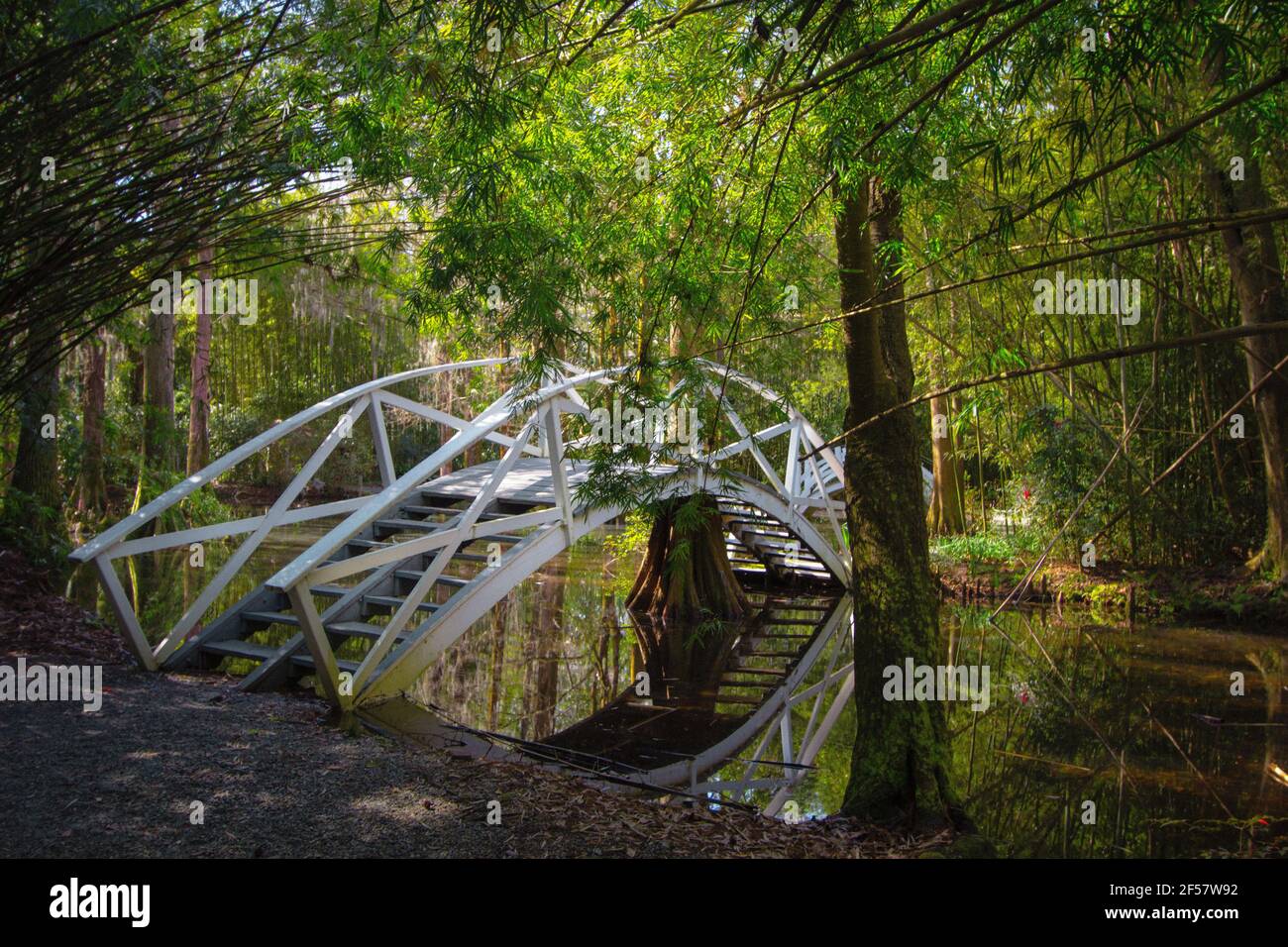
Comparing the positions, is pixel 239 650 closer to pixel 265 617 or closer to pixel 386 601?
pixel 265 617

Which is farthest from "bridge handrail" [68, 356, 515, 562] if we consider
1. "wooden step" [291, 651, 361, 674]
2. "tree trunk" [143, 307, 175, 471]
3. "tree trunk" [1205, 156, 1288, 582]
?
"tree trunk" [1205, 156, 1288, 582]

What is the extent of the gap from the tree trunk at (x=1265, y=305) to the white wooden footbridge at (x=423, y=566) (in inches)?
191

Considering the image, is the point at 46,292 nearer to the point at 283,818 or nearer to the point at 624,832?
the point at 283,818

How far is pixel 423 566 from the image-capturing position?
8.81 m

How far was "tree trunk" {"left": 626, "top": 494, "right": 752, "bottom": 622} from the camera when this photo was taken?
11750mm

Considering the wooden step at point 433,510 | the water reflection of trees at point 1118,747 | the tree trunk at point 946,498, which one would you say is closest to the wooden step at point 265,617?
the wooden step at point 433,510

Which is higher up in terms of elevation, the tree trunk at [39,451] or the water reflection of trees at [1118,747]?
the tree trunk at [39,451]

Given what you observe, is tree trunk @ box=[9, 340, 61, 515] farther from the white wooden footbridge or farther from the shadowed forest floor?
the shadowed forest floor

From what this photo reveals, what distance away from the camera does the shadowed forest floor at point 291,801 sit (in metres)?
3.64

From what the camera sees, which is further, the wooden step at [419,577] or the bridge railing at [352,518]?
the wooden step at [419,577]

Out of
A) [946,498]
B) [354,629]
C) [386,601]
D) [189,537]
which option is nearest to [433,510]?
[386,601]

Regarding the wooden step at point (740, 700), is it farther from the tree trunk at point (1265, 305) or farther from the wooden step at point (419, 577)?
the tree trunk at point (1265, 305)

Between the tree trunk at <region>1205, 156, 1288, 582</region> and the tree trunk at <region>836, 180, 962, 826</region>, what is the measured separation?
22.4 feet
